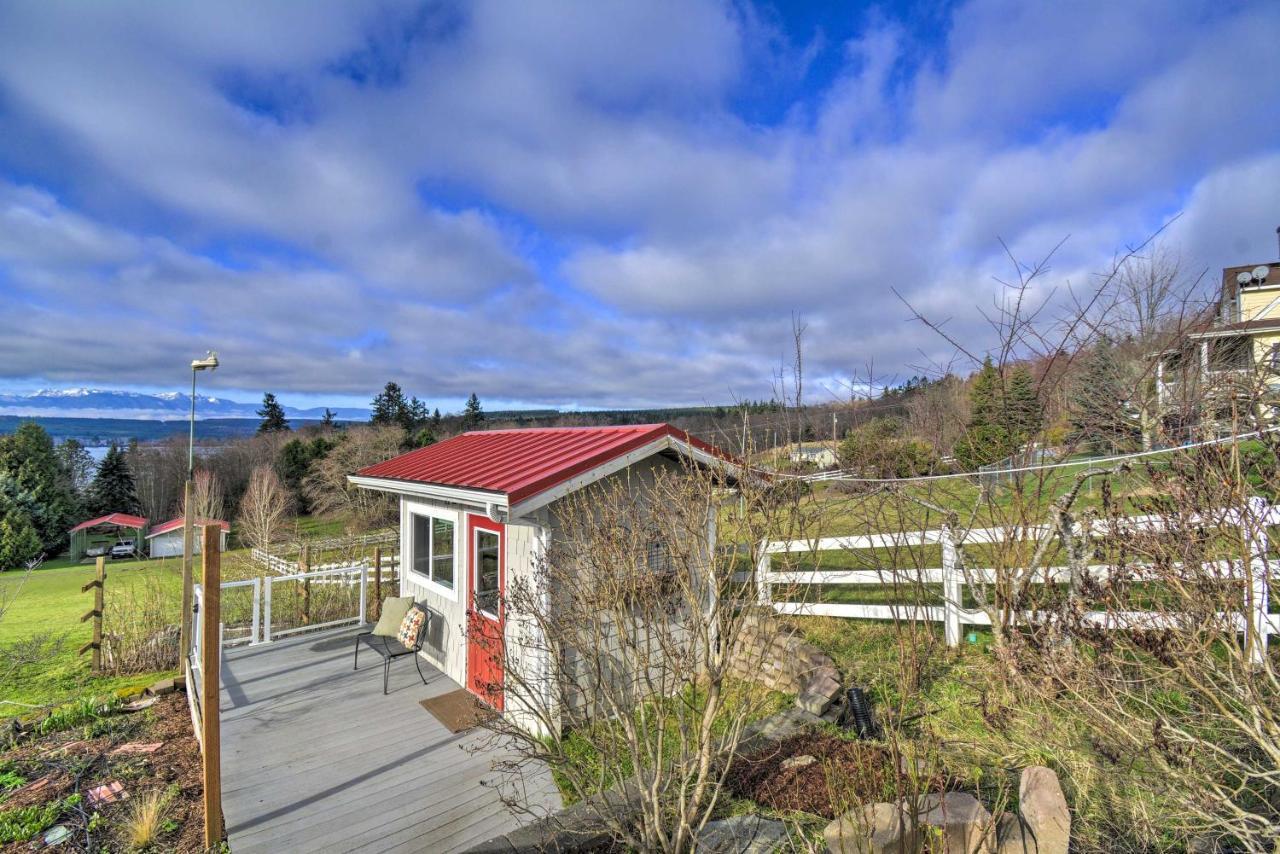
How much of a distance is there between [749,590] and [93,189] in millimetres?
20591

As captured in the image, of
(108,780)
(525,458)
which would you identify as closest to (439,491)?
(525,458)

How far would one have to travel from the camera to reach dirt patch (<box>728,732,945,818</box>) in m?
3.56

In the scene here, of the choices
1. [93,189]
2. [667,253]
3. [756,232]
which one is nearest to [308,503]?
[93,189]

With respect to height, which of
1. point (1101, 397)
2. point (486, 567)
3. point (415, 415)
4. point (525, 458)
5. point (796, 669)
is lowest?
point (796, 669)

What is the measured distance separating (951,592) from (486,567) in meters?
5.38

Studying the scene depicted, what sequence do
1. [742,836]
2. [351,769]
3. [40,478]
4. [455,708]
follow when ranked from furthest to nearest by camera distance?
1. [40,478]
2. [455,708]
3. [351,769]
4. [742,836]

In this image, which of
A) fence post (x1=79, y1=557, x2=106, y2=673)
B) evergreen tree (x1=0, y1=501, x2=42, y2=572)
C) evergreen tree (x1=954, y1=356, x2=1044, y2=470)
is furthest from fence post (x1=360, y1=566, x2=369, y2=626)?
evergreen tree (x1=0, y1=501, x2=42, y2=572)

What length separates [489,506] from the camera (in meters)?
5.17

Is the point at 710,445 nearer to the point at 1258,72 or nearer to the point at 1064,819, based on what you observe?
the point at 1064,819

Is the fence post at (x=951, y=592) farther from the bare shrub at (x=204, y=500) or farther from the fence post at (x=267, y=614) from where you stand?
the bare shrub at (x=204, y=500)

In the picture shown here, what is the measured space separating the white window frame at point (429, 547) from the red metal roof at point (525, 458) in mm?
554

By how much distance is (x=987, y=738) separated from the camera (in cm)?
427

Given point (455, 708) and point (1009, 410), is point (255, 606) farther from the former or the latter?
point (1009, 410)

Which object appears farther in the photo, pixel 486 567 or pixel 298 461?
pixel 298 461
